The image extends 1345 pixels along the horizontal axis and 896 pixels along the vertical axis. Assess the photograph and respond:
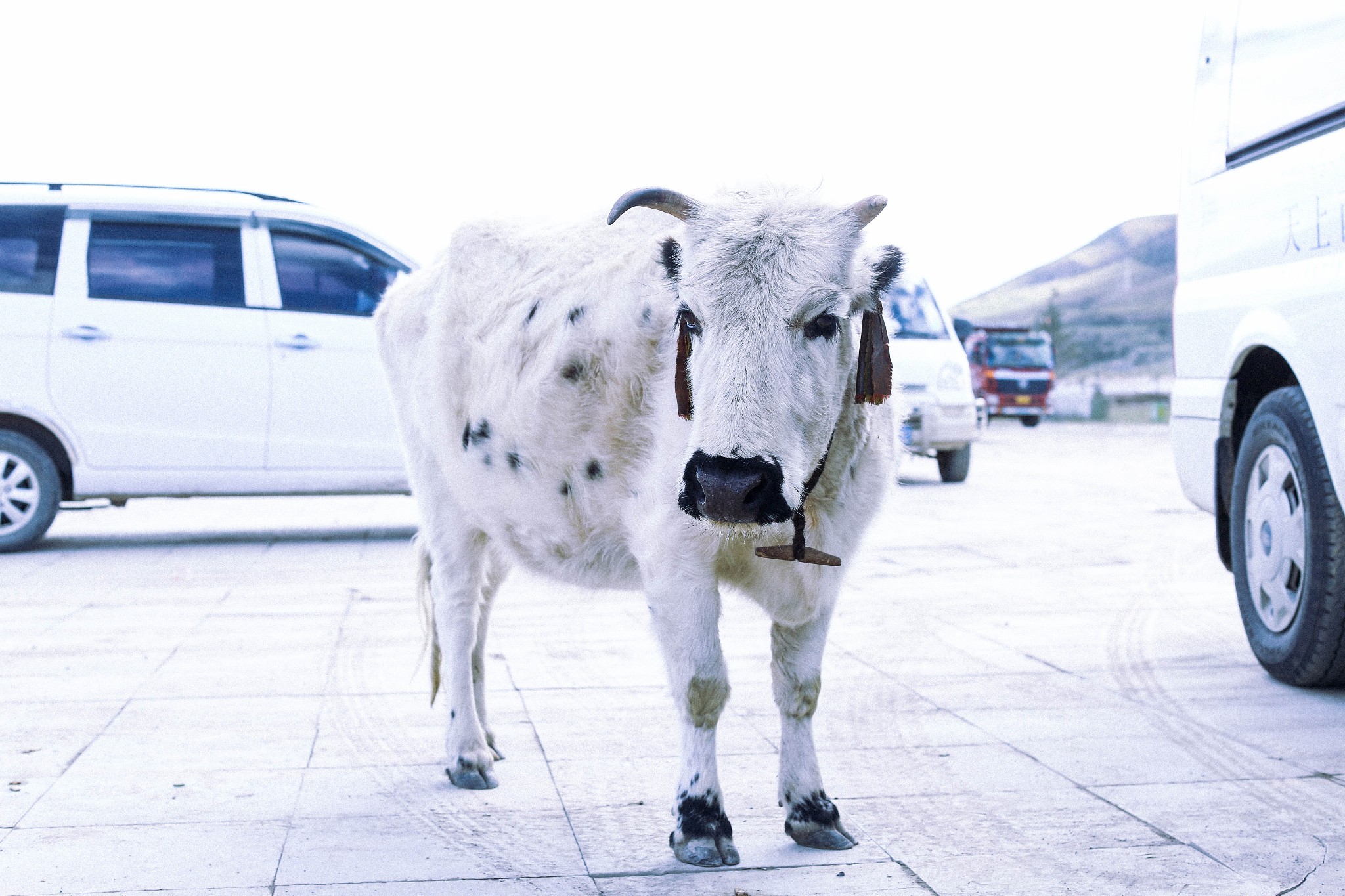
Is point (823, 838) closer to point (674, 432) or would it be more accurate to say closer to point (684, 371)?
point (674, 432)

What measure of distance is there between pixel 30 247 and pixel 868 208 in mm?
8284

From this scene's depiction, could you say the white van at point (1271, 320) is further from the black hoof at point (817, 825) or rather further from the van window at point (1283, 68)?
the black hoof at point (817, 825)

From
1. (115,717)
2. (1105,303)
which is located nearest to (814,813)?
(115,717)

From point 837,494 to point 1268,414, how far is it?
8.59 ft

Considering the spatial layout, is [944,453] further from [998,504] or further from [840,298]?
[840,298]

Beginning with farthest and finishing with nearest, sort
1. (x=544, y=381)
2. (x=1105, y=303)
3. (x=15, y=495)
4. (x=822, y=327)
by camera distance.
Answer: (x=1105, y=303) → (x=15, y=495) → (x=544, y=381) → (x=822, y=327)

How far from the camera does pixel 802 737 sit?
379 centimetres

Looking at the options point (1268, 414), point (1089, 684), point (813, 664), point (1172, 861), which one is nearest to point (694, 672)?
point (813, 664)

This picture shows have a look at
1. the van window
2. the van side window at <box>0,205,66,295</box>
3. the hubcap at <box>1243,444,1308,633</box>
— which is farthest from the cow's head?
the van side window at <box>0,205,66,295</box>

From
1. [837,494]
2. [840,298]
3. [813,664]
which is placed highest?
[840,298]

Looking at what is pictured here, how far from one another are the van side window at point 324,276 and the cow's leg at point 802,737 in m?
7.16

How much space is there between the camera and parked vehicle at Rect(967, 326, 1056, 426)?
124 ft

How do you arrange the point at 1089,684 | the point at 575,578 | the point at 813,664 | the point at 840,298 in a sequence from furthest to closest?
the point at 1089,684, the point at 575,578, the point at 813,664, the point at 840,298

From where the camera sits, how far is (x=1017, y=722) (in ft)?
16.1
